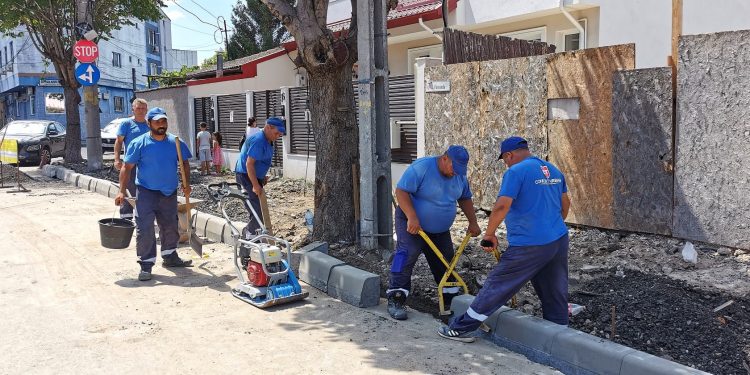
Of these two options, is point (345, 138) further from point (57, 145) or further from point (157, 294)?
point (57, 145)

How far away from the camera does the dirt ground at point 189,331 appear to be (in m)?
4.64

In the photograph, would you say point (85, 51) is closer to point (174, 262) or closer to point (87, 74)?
point (87, 74)

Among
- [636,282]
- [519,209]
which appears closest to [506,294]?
[519,209]

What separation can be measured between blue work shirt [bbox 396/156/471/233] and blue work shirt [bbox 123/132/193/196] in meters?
3.03

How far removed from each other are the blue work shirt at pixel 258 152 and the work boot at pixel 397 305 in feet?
8.55

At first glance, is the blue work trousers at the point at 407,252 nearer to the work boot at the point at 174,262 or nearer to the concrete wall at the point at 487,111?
the work boot at the point at 174,262

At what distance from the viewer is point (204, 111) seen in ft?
66.7

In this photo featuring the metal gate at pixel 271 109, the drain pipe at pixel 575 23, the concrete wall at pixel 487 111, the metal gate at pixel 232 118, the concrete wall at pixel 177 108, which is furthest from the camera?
the concrete wall at pixel 177 108

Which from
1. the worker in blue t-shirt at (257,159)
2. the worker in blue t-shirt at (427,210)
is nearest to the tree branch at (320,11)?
the worker in blue t-shirt at (257,159)

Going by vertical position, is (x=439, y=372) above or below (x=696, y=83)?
below

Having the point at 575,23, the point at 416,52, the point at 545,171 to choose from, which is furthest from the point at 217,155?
the point at 545,171

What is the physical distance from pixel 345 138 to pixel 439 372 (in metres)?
3.78

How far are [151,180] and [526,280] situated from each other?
4.33m

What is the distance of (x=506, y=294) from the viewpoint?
475 cm
